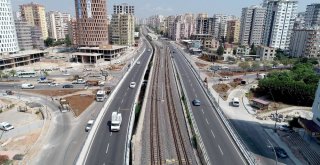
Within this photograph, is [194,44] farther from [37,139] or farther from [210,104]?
[37,139]

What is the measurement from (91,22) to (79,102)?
8123cm

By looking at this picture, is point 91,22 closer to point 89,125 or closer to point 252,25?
point 89,125

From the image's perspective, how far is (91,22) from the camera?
133 m

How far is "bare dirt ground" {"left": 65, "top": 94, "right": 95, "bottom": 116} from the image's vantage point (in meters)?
59.8

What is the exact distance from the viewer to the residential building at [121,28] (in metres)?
188

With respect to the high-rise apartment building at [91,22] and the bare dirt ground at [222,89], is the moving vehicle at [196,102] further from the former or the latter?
the high-rise apartment building at [91,22]

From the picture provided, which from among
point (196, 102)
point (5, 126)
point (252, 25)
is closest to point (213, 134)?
point (196, 102)

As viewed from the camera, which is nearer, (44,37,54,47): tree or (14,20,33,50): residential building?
(14,20,33,50): residential building

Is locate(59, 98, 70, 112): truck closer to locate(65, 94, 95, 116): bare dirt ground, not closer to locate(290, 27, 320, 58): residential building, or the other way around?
locate(65, 94, 95, 116): bare dirt ground

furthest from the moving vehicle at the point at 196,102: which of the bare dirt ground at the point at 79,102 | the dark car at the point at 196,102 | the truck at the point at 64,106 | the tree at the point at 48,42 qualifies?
Answer: the tree at the point at 48,42

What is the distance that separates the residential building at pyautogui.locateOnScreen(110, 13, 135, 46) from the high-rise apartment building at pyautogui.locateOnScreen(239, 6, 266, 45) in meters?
97.0

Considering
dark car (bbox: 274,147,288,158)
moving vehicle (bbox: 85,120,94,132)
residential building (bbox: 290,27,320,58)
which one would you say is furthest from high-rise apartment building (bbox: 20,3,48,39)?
dark car (bbox: 274,147,288,158)

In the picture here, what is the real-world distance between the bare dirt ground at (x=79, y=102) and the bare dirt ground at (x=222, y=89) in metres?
41.7

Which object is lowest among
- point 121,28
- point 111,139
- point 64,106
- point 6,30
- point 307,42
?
point 111,139
